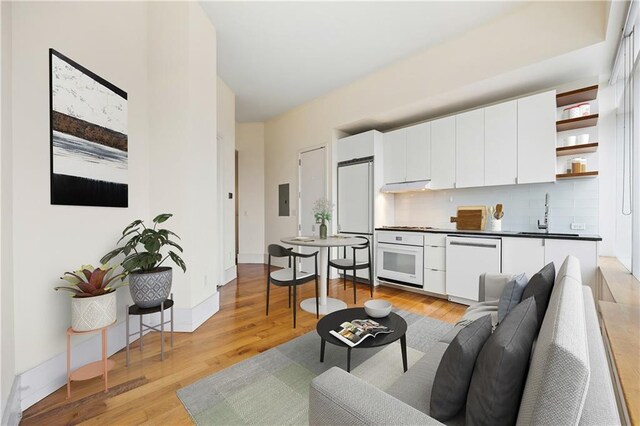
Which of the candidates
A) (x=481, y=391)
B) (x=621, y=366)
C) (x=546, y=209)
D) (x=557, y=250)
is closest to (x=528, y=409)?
(x=481, y=391)

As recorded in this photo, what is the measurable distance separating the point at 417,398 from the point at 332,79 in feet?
14.0

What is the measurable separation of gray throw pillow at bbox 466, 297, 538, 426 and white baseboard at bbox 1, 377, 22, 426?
215 cm

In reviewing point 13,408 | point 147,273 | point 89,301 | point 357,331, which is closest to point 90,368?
point 13,408

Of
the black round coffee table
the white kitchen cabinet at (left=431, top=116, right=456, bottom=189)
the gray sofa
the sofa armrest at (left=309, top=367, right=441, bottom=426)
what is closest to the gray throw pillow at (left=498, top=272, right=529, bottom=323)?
the gray sofa

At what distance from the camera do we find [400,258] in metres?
4.01

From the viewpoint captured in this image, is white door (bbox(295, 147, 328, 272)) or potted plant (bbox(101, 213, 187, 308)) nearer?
potted plant (bbox(101, 213, 187, 308))

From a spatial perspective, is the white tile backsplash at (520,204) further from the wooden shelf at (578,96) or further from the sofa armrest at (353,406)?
the sofa armrest at (353,406)

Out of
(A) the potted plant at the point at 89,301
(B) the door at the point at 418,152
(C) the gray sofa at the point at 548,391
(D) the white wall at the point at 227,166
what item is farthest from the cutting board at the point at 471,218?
(A) the potted plant at the point at 89,301

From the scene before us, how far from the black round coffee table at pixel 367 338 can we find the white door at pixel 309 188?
297cm

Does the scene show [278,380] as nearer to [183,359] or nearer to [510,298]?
[183,359]

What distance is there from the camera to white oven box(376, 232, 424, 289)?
3797mm

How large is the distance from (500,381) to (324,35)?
3.57m

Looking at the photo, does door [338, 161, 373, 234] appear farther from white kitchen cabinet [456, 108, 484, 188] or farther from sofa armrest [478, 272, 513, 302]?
sofa armrest [478, 272, 513, 302]

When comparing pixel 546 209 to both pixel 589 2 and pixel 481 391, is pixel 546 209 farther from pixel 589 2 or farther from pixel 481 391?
pixel 481 391
